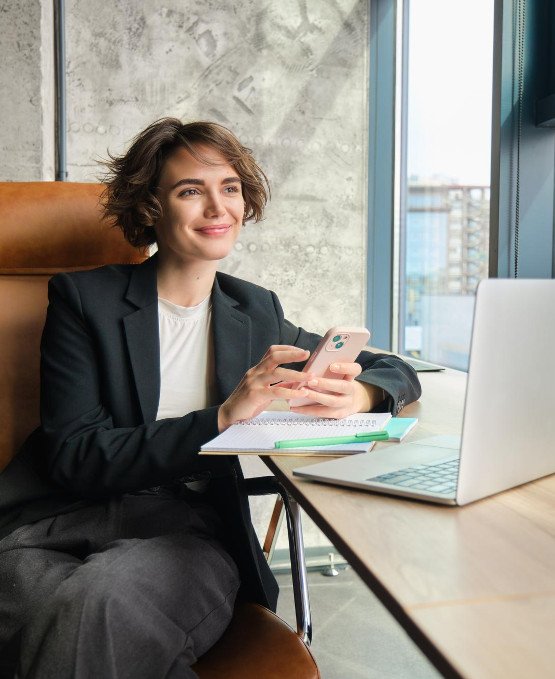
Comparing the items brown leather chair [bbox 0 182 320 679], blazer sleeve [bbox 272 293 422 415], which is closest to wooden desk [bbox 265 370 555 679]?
blazer sleeve [bbox 272 293 422 415]

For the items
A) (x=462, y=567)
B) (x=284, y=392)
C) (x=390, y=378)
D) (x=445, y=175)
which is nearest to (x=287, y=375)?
(x=284, y=392)

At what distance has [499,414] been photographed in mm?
750

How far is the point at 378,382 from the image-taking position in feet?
4.25

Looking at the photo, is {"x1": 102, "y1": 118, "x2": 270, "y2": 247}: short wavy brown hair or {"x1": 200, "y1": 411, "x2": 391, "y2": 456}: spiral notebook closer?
{"x1": 200, "y1": 411, "x2": 391, "y2": 456}: spiral notebook

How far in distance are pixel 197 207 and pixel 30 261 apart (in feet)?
1.23

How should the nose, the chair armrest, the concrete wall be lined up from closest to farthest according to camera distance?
the chair armrest → the nose → the concrete wall

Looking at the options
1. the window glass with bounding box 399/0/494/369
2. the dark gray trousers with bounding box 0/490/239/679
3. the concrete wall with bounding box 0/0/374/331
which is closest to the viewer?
the dark gray trousers with bounding box 0/490/239/679

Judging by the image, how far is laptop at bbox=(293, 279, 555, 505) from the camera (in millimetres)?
707

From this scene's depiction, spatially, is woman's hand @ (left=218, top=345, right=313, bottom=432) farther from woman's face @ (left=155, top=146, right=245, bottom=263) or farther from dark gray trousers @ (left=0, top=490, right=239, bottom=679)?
woman's face @ (left=155, top=146, right=245, bottom=263)

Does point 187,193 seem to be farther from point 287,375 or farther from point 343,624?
point 343,624

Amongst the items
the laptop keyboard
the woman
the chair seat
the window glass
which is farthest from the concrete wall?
the laptop keyboard

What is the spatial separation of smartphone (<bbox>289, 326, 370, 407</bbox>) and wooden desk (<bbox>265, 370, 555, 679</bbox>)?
26 centimetres

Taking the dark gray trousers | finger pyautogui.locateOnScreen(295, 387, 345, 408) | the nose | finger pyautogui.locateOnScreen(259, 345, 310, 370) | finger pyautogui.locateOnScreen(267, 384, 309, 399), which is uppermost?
the nose

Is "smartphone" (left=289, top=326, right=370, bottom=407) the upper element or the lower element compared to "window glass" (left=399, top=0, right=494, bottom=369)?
lower
